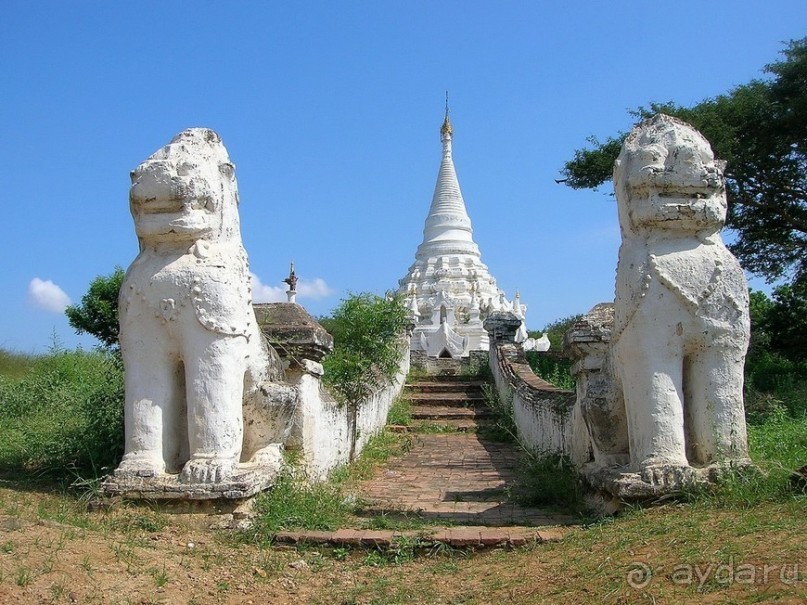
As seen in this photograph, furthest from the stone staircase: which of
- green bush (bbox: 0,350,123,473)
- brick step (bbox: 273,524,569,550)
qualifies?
brick step (bbox: 273,524,569,550)

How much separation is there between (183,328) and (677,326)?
3.01m

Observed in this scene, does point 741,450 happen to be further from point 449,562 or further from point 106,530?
point 106,530

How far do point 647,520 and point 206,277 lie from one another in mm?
2931

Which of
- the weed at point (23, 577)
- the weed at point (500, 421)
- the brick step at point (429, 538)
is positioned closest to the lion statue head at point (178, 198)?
the brick step at point (429, 538)

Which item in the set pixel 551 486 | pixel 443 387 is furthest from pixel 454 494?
pixel 443 387

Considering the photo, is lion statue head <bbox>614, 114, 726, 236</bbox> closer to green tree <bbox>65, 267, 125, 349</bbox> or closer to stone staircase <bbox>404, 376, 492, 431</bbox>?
stone staircase <bbox>404, 376, 492, 431</bbox>

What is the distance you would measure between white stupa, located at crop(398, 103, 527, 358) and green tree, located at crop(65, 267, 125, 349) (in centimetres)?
870

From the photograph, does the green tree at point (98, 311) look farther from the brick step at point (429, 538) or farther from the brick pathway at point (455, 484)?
the brick step at point (429, 538)

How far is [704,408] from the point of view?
4.62 meters

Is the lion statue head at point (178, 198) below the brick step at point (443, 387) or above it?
above

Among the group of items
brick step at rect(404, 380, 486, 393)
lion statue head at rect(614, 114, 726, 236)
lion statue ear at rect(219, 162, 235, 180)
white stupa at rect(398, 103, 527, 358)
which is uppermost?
white stupa at rect(398, 103, 527, 358)

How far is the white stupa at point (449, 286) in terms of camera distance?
24375 mm

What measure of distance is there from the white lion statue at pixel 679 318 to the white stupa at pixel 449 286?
1815 centimetres

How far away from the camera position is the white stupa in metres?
24.4
